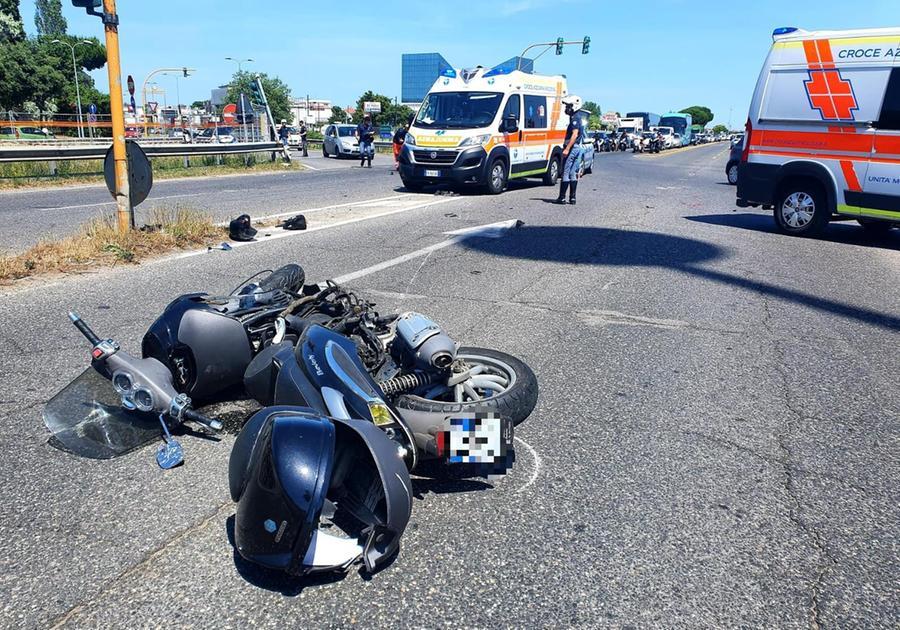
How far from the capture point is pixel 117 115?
800cm

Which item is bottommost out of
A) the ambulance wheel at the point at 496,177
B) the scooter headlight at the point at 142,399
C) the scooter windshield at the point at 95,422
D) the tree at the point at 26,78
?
the scooter windshield at the point at 95,422

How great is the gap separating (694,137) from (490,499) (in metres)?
102

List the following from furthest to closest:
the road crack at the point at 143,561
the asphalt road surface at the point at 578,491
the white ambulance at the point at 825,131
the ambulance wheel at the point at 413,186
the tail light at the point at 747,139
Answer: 1. the ambulance wheel at the point at 413,186
2. the tail light at the point at 747,139
3. the white ambulance at the point at 825,131
4. the asphalt road surface at the point at 578,491
5. the road crack at the point at 143,561

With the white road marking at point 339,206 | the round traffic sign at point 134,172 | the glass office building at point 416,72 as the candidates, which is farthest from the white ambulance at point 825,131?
the glass office building at point 416,72

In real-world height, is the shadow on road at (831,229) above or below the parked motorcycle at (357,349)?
below

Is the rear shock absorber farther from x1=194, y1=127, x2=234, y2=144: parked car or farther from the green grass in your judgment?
x1=194, y1=127, x2=234, y2=144: parked car

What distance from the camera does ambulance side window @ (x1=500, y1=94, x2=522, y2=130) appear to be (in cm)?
1630

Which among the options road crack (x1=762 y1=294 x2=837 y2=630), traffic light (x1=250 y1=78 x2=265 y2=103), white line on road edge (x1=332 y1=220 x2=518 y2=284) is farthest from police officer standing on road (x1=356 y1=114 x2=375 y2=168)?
road crack (x1=762 y1=294 x2=837 y2=630)

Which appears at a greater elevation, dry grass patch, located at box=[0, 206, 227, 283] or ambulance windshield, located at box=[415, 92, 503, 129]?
ambulance windshield, located at box=[415, 92, 503, 129]

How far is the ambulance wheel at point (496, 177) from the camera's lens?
637 inches

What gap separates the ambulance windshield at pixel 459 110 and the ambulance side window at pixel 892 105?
8.42 m

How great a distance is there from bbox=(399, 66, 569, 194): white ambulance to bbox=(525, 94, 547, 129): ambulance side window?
0.02m

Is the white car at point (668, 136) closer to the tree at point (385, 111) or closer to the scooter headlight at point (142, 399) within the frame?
the tree at point (385, 111)

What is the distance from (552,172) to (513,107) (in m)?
3.33
